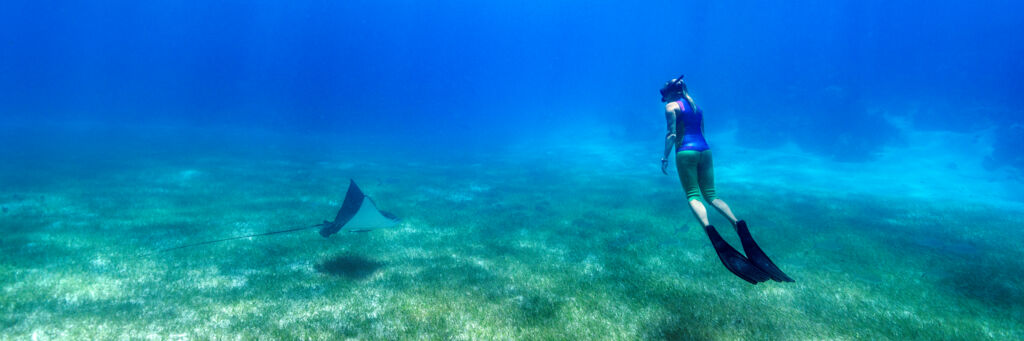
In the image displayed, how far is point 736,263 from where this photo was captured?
5547 millimetres

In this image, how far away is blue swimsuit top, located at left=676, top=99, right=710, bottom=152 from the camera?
7008 mm

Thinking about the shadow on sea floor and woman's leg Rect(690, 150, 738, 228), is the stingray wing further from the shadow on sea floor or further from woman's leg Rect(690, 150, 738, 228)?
woman's leg Rect(690, 150, 738, 228)

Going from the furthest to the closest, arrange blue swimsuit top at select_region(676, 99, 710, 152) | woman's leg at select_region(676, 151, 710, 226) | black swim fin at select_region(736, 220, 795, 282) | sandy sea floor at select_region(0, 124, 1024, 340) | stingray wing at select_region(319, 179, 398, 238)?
1. stingray wing at select_region(319, 179, 398, 238)
2. blue swimsuit top at select_region(676, 99, 710, 152)
3. woman's leg at select_region(676, 151, 710, 226)
4. sandy sea floor at select_region(0, 124, 1024, 340)
5. black swim fin at select_region(736, 220, 795, 282)

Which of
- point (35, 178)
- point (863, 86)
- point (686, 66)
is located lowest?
point (35, 178)

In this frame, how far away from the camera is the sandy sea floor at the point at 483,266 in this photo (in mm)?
6016

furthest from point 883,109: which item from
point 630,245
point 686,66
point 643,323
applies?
point 643,323

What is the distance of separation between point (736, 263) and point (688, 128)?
2.53 metres

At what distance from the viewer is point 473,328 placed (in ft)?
19.1

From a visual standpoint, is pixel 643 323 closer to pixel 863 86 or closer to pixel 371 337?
pixel 371 337

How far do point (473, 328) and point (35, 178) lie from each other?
21151 millimetres

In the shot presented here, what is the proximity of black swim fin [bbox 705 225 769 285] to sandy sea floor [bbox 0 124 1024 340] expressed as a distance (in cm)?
105

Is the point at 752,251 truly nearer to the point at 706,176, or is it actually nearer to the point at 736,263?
the point at 736,263

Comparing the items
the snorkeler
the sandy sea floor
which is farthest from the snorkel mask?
the sandy sea floor

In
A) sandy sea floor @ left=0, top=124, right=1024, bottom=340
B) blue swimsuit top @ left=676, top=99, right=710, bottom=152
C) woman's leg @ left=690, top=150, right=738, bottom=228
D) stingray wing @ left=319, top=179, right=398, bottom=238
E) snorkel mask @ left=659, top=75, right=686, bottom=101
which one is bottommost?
sandy sea floor @ left=0, top=124, right=1024, bottom=340
